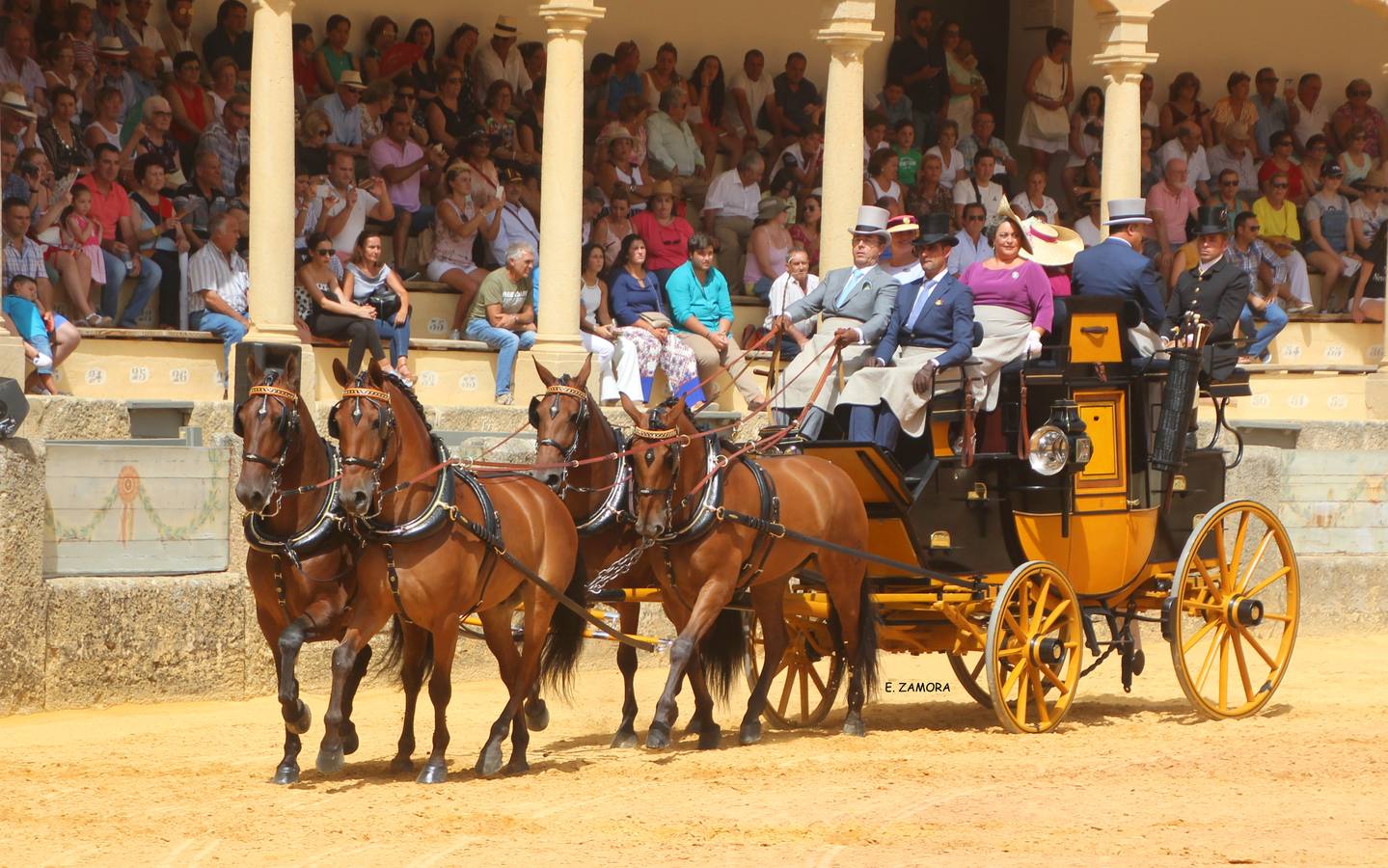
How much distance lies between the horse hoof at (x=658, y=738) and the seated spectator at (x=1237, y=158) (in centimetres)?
1509

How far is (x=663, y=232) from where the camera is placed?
19.1 m

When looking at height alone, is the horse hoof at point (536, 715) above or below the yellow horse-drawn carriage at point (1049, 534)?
below

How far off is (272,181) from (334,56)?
114 inches

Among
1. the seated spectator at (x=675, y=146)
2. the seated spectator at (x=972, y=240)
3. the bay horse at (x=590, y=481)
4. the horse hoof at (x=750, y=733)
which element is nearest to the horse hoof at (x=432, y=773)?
the bay horse at (x=590, y=481)

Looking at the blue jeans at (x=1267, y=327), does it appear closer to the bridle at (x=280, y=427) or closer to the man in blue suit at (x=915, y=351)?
the man in blue suit at (x=915, y=351)

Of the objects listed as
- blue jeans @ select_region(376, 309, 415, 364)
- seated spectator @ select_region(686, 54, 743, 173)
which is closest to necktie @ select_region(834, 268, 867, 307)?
blue jeans @ select_region(376, 309, 415, 364)

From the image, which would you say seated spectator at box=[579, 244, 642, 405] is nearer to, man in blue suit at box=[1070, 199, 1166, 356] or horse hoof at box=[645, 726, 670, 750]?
man in blue suit at box=[1070, 199, 1166, 356]

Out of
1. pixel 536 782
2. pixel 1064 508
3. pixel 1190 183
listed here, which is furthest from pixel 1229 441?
pixel 536 782

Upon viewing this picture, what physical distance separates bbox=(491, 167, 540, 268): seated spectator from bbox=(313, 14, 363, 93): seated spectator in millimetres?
1545

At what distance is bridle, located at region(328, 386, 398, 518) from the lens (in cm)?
946

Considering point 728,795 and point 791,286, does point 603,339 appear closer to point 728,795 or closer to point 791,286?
point 791,286

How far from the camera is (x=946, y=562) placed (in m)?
11.9

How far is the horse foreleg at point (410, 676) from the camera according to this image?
10.2m

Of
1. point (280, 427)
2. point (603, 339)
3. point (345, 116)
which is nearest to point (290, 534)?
point (280, 427)
